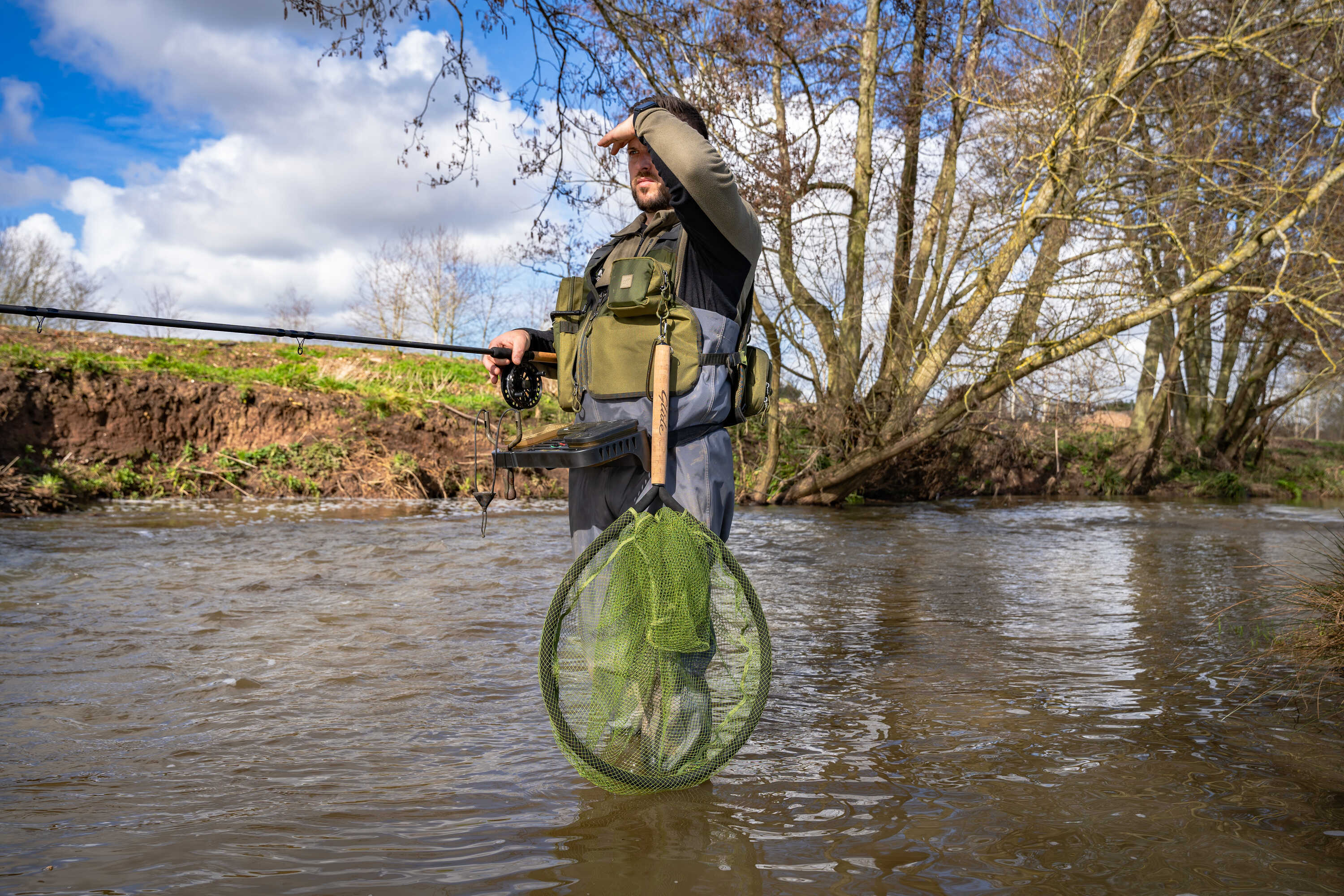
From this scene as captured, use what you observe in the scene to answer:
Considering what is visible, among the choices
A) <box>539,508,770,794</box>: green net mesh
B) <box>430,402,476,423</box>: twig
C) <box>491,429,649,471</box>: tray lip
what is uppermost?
<box>430,402,476,423</box>: twig

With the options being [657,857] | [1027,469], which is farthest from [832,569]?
[1027,469]

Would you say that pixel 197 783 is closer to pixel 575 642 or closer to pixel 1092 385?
pixel 575 642

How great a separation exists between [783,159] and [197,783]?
10.8 metres

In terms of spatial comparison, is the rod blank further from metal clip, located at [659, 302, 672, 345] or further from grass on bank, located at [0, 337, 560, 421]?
grass on bank, located at [0, 337, 560, 421]

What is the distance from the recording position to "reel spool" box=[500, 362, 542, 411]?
12.2 feet

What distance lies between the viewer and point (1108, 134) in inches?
480

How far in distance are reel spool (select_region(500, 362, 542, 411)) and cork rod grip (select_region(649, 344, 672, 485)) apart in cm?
87

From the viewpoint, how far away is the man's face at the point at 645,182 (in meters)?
3.25

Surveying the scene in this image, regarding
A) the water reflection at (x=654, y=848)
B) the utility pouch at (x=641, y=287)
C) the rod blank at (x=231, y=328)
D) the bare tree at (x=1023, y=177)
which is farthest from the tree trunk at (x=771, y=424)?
the water reflection at (x=654, y=848)

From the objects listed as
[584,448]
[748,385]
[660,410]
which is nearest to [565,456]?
[584,448]

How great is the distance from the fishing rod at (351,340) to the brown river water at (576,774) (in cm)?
133

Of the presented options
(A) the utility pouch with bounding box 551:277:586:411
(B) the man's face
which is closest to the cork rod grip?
(A) the utility pouch with bounding box 551:277:586:411

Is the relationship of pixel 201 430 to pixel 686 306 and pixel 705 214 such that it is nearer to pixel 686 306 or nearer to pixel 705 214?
pixel 686 306

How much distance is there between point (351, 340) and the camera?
4414 millimetres
